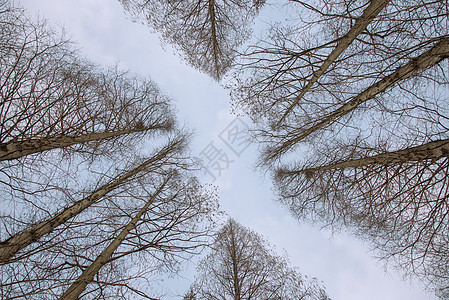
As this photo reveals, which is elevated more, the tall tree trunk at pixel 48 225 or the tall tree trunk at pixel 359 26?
the tall tree trunk at pixel 359 26

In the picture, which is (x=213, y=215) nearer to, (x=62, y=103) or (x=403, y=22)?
(x=62, y=103)

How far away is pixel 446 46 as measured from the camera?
9.91ft

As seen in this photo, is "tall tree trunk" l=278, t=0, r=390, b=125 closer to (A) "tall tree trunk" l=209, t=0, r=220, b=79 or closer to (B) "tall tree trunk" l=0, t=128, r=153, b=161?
(A) "tall tree trunk" l=209, t=0, r=220, b=79

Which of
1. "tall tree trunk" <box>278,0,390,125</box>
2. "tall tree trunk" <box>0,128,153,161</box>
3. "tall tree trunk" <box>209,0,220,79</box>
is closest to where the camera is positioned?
"tall tree trunk" <box>278,0,390,125</box>

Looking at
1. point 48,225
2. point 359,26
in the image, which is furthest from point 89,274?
point 359,26

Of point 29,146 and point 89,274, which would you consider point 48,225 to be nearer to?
point 89,274

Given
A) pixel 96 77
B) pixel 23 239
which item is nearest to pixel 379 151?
pixel 23 239

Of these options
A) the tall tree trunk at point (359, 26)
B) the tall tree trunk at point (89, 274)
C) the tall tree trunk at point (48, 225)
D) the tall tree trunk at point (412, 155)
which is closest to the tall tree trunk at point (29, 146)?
the tall tree trunk at point (48, 225)

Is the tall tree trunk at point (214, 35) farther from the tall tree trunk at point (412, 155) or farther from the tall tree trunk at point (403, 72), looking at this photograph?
the tall tree trunk at point (412, 155)

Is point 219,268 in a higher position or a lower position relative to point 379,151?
lower

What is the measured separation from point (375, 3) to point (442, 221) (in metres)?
3.55

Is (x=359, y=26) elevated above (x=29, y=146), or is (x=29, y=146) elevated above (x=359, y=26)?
(x=359, y=26)

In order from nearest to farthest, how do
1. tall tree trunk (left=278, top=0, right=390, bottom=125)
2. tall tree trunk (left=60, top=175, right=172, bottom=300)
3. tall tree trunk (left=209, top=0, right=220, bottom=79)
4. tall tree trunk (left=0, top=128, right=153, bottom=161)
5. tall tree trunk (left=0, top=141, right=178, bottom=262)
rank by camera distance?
tall tree trunk (left=0, top=141, right=178, bottom=262), tall tree trunk (left=60, top=175, right=172, bottom=300), tall tree trunk (left=278, top=0, right=390, bottom=125), tall tree trunk (left=0, top=128, right=153, bottom=161), tall tree trunk (left=209, top=0, right=220, bottom=79)

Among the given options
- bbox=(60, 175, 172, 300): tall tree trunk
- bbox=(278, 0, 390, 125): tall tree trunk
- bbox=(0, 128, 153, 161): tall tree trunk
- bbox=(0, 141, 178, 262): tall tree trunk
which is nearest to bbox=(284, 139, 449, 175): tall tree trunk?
bbox=(278, 0, 390, 125): tall tree trunk
